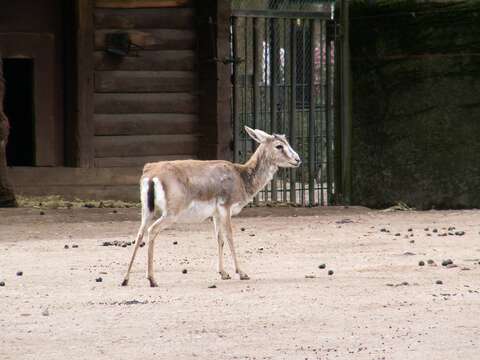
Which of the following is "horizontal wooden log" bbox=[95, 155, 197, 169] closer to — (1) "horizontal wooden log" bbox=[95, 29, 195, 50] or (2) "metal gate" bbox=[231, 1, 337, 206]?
(2) "metal gate" bbox=[231, 1, 337, 206]

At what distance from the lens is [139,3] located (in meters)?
15.8

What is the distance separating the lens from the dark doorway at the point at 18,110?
18438mm

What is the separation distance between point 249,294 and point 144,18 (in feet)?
23.6

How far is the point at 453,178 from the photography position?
15.4m

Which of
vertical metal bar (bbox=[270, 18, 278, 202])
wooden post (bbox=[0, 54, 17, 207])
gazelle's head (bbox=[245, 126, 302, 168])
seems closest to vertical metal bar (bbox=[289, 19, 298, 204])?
vertical metal bar (bbox=[270, 18, 278, 202])

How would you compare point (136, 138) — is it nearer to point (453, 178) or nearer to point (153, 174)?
point (453, 178)

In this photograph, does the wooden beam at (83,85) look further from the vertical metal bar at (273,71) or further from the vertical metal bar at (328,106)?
the vertical metal bar at (328,106)

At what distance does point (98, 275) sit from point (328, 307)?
2283mm

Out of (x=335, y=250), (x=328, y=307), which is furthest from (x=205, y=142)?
(x=328, y=307)

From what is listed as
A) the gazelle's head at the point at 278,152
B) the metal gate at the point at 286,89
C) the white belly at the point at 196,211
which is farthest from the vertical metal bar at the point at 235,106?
the white belly at the point at 196,211

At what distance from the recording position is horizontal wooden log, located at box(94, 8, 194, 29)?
15539 mm

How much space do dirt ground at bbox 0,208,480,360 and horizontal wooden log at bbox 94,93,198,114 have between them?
1853 mm

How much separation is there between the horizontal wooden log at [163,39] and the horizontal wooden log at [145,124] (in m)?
0.80

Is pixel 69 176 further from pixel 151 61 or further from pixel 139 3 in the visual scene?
pixel 139 3
